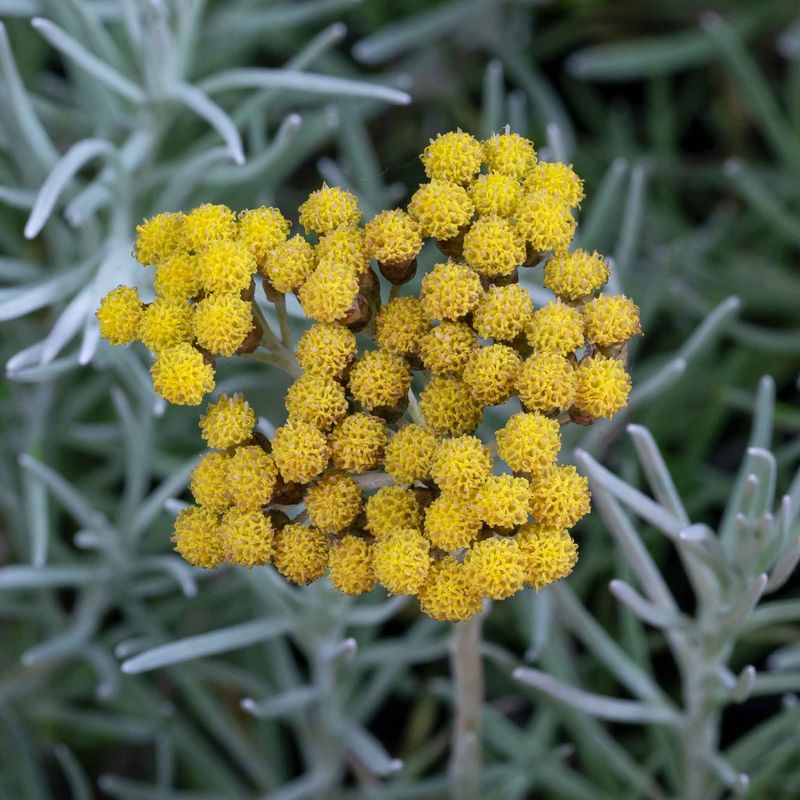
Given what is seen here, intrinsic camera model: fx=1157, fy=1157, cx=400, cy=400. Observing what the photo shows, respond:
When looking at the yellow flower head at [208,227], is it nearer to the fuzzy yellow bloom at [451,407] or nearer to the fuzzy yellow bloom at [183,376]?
the fuzzy yellow bloom at [183,376]

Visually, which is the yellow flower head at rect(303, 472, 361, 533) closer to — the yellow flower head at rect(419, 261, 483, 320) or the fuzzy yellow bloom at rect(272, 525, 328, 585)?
the fuzzy yellow bloom at rect(272, 525, 328, 585)

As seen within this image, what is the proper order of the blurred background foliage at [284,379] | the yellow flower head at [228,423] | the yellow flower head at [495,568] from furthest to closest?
the blurred background foliage at [284,379] < the yellow flower head at [228,423] < the yellow flower head at [495,568]

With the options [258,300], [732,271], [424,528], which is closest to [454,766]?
[424,528]

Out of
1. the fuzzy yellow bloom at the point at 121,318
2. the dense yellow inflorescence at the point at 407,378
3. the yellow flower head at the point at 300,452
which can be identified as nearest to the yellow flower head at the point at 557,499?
the dense yellow inflorescence at the point at 407,378

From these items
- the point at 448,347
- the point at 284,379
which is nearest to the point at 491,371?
the point at 448,347

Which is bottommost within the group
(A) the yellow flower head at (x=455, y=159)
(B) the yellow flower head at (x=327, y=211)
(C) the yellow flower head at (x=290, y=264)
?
(C) the yellow flower head at (x=290, y=264)

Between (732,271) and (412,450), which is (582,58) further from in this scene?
(412,450)

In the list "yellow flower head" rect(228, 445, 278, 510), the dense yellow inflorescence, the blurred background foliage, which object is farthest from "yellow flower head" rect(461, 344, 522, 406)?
the blurred background foliage
